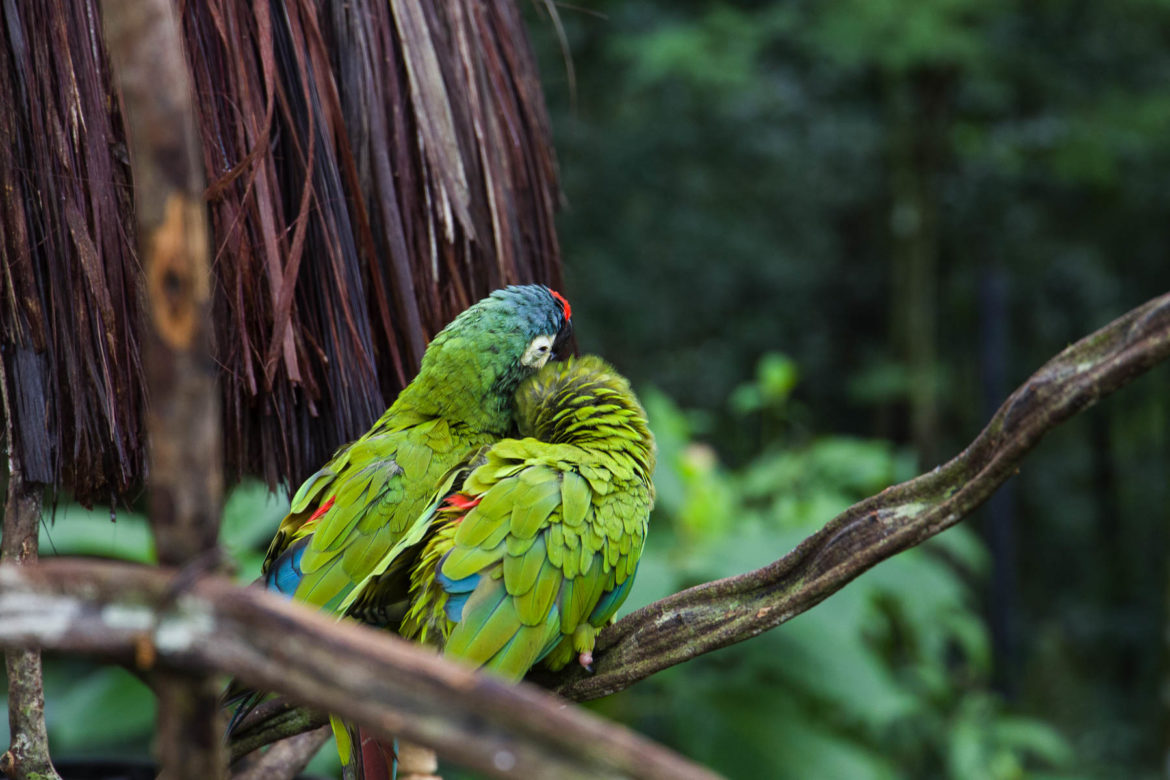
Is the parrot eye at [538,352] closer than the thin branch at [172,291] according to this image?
No

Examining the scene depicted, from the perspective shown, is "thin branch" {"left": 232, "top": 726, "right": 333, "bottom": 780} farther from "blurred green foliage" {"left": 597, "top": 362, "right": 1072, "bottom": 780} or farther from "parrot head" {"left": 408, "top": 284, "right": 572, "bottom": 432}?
"blurred green foliage" {"left": 597, "top": 362, "right": 1072, "bottom": 780}

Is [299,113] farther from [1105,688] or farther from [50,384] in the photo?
[1105,688]

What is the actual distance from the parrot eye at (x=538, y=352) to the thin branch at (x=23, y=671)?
1.46 feet

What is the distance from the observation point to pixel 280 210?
0.89m

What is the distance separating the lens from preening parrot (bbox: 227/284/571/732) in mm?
890

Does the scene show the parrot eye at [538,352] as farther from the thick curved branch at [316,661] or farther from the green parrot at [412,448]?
the thick curved branch at [316,661]

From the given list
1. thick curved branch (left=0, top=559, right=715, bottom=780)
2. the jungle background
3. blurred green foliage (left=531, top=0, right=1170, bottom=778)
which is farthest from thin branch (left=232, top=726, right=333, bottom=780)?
blurred green foliage (left=531, top=0, right=1170, bottom=778)

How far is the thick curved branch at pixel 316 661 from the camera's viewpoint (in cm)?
40

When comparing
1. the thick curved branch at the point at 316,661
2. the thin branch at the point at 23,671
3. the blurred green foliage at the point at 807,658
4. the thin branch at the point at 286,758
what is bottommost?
the blurred green foliage at the point at 807,658

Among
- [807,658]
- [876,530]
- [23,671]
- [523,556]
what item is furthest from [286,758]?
[807,658]

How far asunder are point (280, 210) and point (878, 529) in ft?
1.86

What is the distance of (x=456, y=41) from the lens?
39.6 inches

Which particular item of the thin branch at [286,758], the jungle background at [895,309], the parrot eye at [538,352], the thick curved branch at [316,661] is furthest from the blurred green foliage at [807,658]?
the thick curved branch at [316,661]

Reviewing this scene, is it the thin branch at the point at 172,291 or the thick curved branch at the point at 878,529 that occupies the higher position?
the thin branch at the point at 172,291
